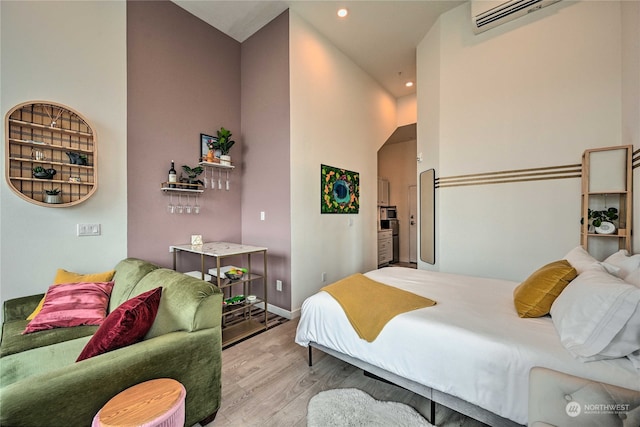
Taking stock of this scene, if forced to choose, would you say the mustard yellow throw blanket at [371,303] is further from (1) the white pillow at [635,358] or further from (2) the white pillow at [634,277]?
(2) the white pillow at [634,277]

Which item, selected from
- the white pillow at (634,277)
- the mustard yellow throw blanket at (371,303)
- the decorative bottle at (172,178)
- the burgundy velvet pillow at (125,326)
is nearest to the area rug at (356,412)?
the mustard yellow throw blanket at (371,303)

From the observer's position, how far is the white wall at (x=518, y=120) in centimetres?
245

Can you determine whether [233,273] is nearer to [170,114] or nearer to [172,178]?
[172,178]

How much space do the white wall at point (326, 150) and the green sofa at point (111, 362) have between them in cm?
164

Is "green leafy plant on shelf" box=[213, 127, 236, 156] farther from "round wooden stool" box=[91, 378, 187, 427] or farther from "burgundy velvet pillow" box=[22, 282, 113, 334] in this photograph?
"round wooden stool" box=[91, 378, 187, 427]

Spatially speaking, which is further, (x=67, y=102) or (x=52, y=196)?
(x=67, y=102)

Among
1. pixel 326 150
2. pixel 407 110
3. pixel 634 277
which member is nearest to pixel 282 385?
pixel 634 277

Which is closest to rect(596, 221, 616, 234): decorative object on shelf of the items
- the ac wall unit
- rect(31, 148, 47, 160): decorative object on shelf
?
the ac wall unit

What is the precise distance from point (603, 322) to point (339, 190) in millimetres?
3051

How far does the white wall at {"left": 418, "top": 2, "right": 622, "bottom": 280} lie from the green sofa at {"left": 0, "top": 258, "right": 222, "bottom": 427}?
294cm

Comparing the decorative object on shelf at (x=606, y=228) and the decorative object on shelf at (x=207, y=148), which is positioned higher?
the decorative object on shelf at (x=207, y=148)

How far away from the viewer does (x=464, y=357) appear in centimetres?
130

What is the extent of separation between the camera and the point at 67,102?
7.41ft

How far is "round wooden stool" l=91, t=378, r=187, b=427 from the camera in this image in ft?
3.17
